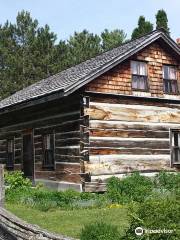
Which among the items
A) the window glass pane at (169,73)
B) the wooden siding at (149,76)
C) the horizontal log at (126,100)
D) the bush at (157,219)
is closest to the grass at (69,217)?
the bush at (157,219)

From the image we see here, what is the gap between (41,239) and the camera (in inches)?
278

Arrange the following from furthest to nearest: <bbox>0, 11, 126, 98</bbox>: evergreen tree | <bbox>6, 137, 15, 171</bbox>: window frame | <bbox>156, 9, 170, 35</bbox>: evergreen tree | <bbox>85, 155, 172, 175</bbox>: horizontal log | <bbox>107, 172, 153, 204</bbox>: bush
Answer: <bbox>0, 11, 126, 98</bbox>: evergreen tree < <bbox>156, 9, 170, 35</bbox>: evergreen tree < <bbox>6, 137, 15, 171</bbox>: window frame < <bbox>85, 155, 172, 175</bbox>: horizontal log < <bbox>107, 172, 153, 204</bbox>: bush

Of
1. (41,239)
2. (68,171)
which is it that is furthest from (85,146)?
(41,239)

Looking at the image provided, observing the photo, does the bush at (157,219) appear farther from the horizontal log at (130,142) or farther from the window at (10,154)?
the window at (10,154)

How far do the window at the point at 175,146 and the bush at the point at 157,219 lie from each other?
44.3ft

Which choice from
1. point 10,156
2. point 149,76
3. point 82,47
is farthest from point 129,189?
point 82,47

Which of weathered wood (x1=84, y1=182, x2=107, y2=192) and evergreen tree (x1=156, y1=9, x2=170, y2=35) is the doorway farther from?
evergreen tree (x1=156, y1=9, x2=170, y2=35)

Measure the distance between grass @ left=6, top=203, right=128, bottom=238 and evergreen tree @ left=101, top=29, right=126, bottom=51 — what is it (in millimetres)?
48388

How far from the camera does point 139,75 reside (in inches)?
778

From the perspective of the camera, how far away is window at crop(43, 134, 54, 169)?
65.2ft

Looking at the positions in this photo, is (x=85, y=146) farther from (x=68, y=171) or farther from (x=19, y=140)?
(x=19, y=140)

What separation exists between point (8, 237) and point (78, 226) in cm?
272

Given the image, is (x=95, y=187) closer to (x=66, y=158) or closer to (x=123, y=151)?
(x=66, y=158)

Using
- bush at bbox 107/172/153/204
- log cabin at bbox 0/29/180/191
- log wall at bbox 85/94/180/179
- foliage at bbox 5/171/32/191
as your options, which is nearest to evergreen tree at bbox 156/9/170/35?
log cabin at bbox 0/29/180/191
